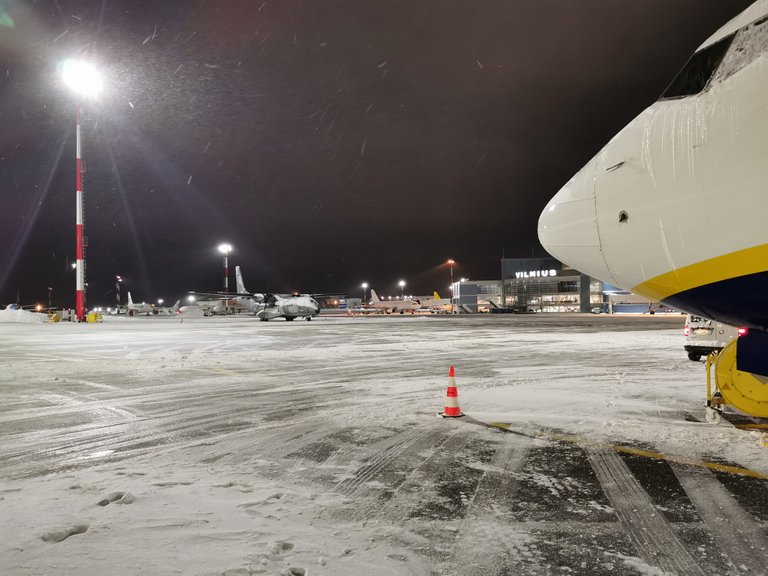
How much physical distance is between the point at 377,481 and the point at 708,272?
3404 millimetres

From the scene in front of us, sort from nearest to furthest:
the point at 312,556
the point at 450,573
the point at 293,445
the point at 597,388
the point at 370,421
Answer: the point at 450,573 → the point at 312,556 → the point at 293,445 → the point at 370,421 → the point at 597,388

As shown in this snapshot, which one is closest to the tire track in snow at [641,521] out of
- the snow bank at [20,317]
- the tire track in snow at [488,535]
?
the tire track in snow at [488,535]

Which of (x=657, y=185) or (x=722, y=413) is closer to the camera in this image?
(x=657, y=185)

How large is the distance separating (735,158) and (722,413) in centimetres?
447

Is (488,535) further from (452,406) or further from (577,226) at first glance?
(452,406)

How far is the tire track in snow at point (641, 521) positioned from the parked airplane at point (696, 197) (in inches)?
63.7

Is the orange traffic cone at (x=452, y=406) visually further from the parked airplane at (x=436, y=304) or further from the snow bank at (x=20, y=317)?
the parked airplane at (x=436, y=304)

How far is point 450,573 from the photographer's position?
2.68 metres

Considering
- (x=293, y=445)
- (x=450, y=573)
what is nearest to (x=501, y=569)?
(x=450, y=573)

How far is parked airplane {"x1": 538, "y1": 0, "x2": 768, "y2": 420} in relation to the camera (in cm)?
370

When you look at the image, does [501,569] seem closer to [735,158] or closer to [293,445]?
[293,445]

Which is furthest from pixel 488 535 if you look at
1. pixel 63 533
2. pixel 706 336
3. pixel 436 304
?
pixel 436 304

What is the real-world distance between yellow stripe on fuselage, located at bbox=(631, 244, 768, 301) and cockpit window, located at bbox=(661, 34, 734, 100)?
1.54m

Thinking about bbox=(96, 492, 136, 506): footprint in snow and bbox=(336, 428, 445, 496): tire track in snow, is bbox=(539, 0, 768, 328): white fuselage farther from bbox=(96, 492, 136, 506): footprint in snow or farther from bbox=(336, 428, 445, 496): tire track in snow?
bbox=(96, 492, 136, 506): footprint in snow
